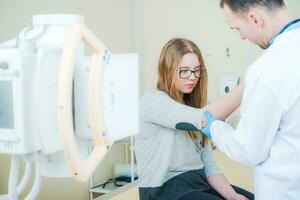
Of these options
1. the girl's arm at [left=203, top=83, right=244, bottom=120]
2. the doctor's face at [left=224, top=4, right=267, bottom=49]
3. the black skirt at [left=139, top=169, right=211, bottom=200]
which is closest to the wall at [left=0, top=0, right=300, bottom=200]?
the black skirt at [left=139, top=169, right=211, bottom=200]

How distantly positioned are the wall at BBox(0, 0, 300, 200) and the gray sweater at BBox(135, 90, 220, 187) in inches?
27.5

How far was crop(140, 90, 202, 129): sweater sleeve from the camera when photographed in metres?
1.55

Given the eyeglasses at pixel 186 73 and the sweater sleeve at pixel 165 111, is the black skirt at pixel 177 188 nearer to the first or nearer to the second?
the sweater sleeve at pixel 165 111

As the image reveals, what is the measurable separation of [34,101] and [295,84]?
70cm

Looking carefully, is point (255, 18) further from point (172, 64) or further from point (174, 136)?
point (174, 136)

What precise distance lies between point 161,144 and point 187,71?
1.04 feet

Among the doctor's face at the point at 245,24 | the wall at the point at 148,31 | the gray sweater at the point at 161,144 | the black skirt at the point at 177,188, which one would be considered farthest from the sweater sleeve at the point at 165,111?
the wall at the point at 148,31

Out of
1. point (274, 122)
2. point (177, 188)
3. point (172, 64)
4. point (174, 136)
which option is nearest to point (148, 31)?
point (172, 64)

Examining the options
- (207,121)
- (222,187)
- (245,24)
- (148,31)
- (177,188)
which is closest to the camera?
(245,24)

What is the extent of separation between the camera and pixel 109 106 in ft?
3.33

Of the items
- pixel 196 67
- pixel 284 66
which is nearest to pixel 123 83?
pixel 284 66

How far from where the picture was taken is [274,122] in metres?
1.17

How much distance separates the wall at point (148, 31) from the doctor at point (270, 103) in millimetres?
989

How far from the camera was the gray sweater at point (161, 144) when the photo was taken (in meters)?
1.60
